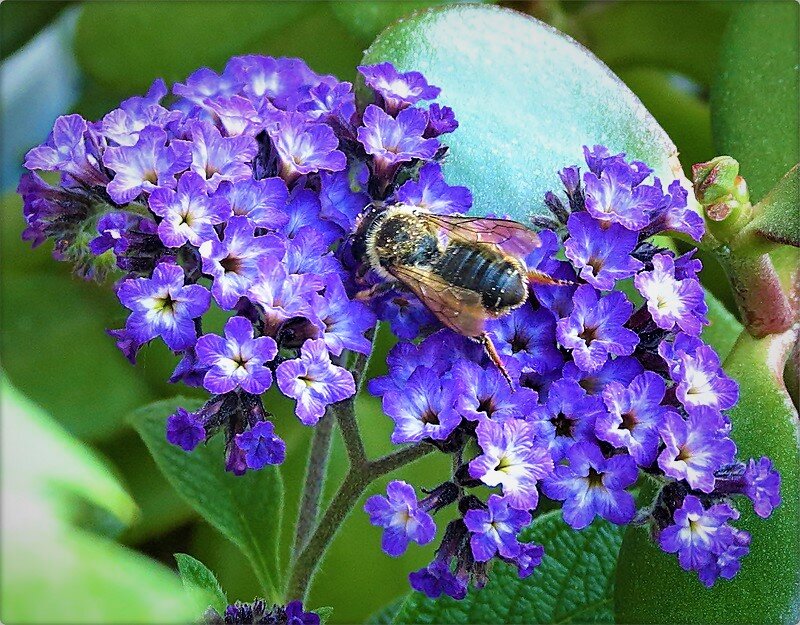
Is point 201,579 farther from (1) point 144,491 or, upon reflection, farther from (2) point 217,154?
(1) point 144,491

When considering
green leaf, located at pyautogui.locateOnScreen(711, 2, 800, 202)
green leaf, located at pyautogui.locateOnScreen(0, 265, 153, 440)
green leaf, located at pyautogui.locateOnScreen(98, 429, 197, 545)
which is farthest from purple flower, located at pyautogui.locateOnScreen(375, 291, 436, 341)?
green leaf, located at pyautogui.locateOnScreen(0, 265, 153, 440)

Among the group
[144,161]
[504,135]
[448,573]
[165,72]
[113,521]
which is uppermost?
[144,161]

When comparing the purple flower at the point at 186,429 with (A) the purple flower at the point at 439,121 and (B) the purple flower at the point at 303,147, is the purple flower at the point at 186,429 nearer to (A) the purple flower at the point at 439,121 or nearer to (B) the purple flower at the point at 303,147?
(B) the purple flower at the point at 303,147

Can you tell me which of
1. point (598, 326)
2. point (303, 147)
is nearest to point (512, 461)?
point (598, 326)

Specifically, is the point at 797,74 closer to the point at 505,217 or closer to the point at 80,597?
the point at 505,217

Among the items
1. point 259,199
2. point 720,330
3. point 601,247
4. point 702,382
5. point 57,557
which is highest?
point 57,557

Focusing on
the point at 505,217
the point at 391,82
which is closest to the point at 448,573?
the point at 505,217
